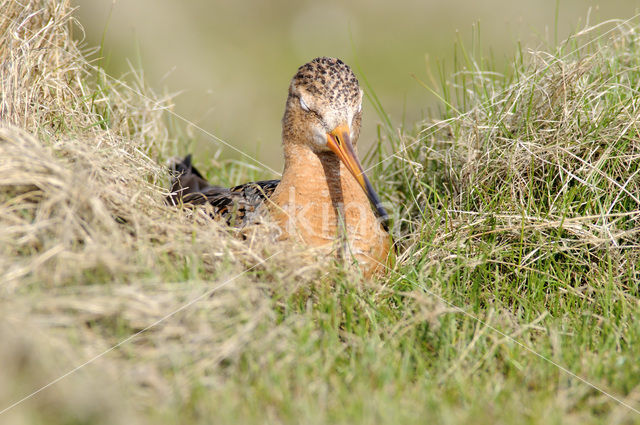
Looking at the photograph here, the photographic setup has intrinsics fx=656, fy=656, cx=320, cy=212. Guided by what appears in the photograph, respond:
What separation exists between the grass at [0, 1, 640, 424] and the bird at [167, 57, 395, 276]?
11.8 inches

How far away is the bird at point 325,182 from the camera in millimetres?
4238

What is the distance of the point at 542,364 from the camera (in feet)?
10.2

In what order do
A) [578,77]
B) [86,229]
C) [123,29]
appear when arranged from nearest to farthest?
1. [86,229]
2. [578,77]
3. [123,29]

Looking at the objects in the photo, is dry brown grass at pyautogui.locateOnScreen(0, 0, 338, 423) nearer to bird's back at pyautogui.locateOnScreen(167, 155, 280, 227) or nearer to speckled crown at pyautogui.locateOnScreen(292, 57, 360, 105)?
bird's back at pyautogui.locateOnScreen(167, 155, 280, 227)

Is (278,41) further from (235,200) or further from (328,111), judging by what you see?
(328,111)

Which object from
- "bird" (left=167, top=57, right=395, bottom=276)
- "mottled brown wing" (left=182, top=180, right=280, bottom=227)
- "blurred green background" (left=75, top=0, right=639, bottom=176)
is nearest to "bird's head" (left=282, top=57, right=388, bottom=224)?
"bird" (left=167, top=57, right=395, bottom=276)

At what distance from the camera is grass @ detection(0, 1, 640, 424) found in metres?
2.77

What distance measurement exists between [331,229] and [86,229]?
1.60 metres

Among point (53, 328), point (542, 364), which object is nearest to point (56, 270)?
point (53, 328)

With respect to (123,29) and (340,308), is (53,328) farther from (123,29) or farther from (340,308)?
(123,29)

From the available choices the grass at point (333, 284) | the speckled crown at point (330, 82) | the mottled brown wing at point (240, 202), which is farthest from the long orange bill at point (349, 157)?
the mottled brown wing at point (240, 202)

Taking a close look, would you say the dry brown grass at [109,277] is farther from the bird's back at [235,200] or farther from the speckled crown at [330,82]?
the speckled crown at [330,82]

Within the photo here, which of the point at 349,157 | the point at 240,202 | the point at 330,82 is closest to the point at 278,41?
the point at 240,202

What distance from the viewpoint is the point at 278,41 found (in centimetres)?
1371
